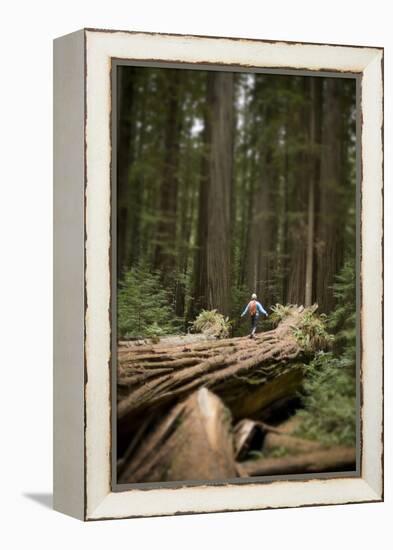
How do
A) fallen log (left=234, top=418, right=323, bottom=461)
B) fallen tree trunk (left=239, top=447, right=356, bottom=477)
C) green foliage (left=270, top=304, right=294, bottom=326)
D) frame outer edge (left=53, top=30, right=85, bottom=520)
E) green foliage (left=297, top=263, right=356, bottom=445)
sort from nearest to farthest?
frame outer edge (left=53, top=30, right=85, bottom=520) < fallen log (left=234, top=418, right=323, bottom=461) < fallen tree trunk (left=239, top=447, right=356, bottom=477) < green foliage (left=270, top=304, right=294, bottom=326) < green foliage (left=297, top=263, right=356, bottom=445)

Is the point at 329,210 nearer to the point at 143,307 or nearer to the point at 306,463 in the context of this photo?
the point at 143,307

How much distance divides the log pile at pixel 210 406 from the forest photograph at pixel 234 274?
11mm

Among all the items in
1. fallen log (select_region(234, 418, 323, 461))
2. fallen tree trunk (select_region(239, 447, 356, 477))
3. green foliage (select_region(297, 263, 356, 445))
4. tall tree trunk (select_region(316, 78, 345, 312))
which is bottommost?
fallen tree trunk (select_region(239, 447, 356, 477))

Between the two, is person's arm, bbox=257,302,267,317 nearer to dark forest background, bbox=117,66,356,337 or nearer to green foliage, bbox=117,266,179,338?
dark forest background, bbox=117,66,356,337

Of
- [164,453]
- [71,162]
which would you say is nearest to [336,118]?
[71,162]

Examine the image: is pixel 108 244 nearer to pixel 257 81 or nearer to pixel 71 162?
pixel 71 162

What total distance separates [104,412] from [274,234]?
2.02 metres

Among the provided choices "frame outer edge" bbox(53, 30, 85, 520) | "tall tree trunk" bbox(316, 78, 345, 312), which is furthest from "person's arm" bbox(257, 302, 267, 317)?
"frame outer edge" bbox(53, 30, 85, 520)

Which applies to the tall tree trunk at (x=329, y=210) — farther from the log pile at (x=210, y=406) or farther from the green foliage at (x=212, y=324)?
the green foliage at (x=212, y=324)

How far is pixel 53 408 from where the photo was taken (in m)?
12.8

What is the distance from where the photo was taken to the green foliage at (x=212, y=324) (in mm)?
12656

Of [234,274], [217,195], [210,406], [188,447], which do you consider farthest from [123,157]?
[188,447]

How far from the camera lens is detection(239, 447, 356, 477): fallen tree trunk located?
12789 millimetres

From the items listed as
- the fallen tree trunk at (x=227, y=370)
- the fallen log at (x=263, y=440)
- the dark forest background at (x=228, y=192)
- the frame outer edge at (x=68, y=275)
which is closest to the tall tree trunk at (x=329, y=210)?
the dark forest background at (x=228, y=192)
